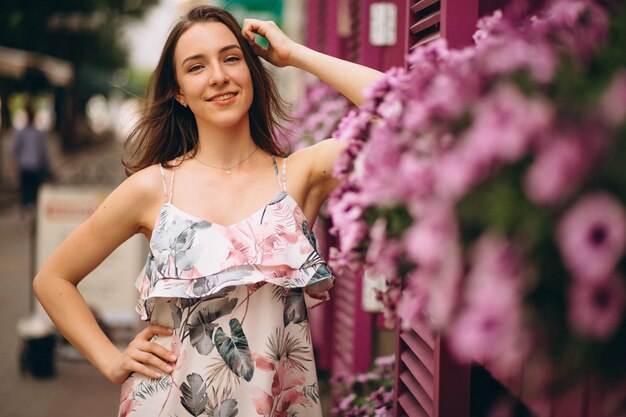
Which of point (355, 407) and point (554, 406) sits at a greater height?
point (554, 406)

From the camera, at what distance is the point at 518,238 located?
2.58ft

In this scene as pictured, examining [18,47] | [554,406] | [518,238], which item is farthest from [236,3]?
[18,47]

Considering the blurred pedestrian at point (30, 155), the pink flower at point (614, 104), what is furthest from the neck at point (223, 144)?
the blurred pedestrian at point (30, 155)

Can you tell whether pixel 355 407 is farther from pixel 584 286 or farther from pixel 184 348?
pixel 584 286

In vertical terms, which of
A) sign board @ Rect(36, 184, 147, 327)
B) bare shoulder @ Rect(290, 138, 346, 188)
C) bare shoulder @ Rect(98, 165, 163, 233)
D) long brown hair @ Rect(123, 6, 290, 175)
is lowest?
sign board @ Rect(36, 184, 147, 327)

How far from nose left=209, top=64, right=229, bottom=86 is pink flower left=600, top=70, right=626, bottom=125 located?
1.63m

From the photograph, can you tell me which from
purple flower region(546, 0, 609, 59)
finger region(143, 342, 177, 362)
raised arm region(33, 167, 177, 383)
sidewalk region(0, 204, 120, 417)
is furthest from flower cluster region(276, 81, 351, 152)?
purple flower region(546, 0, 609, 59)

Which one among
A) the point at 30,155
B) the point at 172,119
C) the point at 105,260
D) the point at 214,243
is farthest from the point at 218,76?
the point at 30,155

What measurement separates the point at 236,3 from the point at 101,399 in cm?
616

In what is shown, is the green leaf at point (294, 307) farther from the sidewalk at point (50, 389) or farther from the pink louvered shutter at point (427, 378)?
the sidewalk at point (50, 389)

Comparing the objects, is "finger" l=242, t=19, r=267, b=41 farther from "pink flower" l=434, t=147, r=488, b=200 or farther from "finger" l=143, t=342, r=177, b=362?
"pink flower" l=434, t=147, r=488, b=200

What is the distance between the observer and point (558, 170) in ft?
2.43

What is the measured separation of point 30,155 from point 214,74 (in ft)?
38.3

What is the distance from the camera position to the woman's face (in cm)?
229
